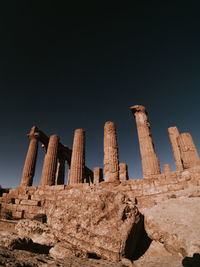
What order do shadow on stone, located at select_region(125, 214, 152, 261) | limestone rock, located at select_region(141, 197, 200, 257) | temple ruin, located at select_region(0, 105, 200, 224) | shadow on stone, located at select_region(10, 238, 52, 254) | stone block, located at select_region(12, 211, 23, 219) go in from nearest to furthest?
limestone rock, located at select_region(141, 197, 200, 257), shadow on stone, located at select_region(10, 238, 52, 254), shadow on stone, located at select_region(125, 214, 152, 261), temple ruin, located at select_region(0, 105, 200, 224), stone block, located at select_region(12, 211, 23, 219)

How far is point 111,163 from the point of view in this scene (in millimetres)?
10586

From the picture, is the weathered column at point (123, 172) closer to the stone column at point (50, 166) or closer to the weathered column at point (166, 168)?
the weathered column at point (166, 168)

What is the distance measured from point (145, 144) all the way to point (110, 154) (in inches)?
118

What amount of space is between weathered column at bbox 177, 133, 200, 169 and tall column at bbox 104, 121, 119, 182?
4.81 metres

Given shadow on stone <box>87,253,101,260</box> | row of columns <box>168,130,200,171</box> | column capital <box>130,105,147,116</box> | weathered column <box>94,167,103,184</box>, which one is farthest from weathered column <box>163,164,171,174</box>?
shadow on stone <box>87,253,101,260</box>

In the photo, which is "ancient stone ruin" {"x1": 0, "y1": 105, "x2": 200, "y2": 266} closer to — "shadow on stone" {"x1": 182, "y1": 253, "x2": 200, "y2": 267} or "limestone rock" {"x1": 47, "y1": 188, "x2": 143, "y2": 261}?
"limestone rock" {"x1": 47, "y1": 188, "x2": 143, "y2": 261}

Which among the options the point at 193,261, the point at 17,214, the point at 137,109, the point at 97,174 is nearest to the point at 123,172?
the point at 97,174

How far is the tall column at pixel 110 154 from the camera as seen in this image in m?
10.0

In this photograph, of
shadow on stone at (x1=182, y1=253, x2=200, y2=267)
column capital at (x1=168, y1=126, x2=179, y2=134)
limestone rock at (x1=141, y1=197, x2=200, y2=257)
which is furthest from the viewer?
column capital at (x1=168, y1=126, x2=179, y2=134)

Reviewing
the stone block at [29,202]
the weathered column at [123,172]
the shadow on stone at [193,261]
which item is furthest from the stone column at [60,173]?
the shadow on stone at [193,261]

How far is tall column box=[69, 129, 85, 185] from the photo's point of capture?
12.7 metres

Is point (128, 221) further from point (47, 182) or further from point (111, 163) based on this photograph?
point (47, 182)

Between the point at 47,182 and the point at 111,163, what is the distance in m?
7.48

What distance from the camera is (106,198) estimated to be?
3799 millimetres
